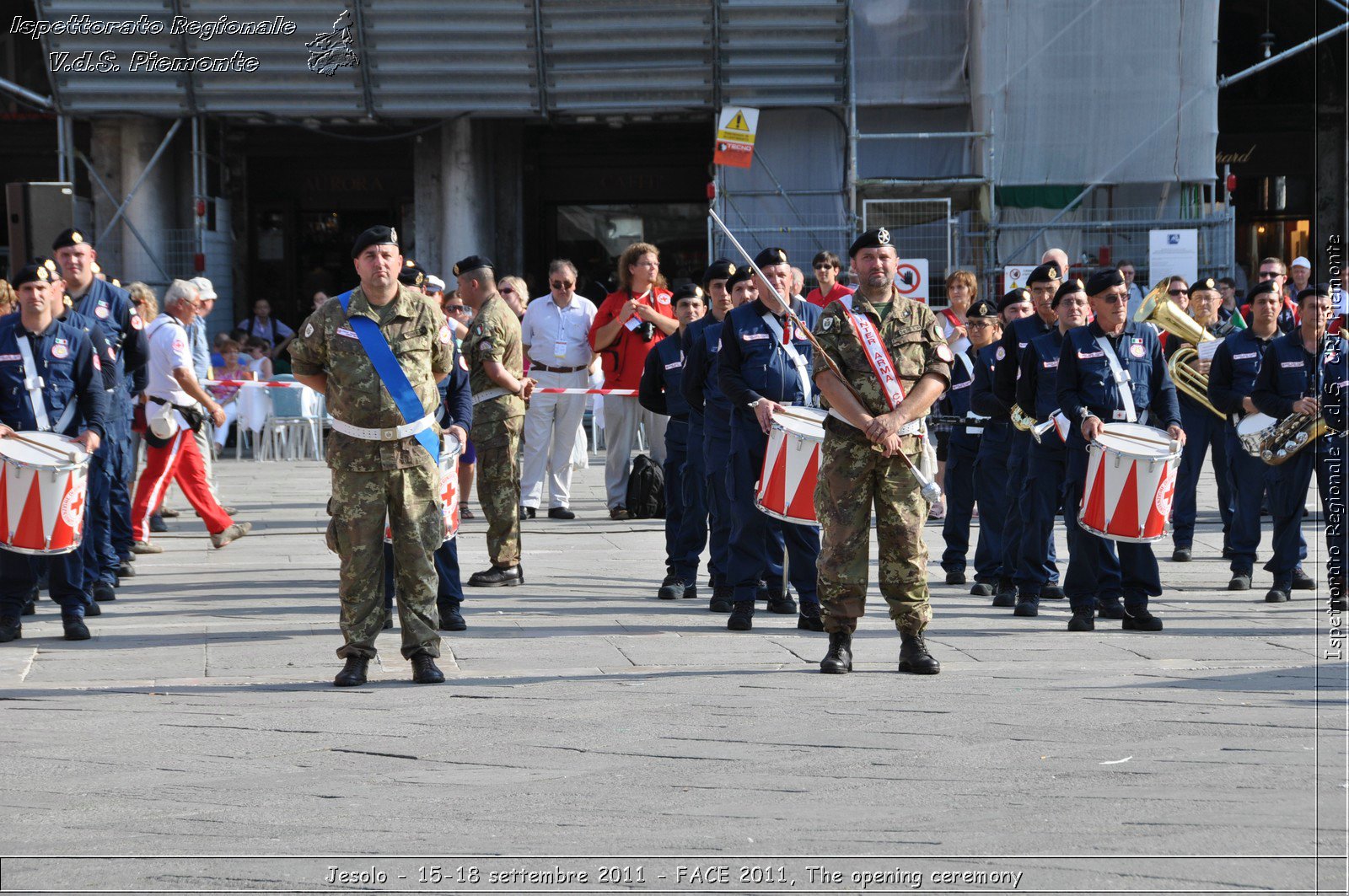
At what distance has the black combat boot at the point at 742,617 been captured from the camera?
28.2 ft

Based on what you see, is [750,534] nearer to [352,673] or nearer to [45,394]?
[352,673]

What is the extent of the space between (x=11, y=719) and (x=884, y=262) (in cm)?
410

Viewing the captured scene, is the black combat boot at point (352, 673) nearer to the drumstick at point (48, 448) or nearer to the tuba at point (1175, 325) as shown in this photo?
the drumstick at point (48, 448)

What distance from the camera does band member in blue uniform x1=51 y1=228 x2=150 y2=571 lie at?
974cm

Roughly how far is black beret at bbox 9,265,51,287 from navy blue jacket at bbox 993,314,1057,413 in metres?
5.22

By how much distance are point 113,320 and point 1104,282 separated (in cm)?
572

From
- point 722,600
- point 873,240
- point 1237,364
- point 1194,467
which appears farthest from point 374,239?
point 1194,467

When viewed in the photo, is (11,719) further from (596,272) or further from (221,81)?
(596,272)

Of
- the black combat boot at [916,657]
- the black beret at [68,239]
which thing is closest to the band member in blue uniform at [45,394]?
the black beret at [68,239]

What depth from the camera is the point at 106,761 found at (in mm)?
5863

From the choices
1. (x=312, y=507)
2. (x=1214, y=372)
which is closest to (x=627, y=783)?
(x=1214, y=372)

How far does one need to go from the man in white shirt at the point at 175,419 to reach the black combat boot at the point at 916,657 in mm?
5350

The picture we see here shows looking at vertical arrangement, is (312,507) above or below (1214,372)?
below

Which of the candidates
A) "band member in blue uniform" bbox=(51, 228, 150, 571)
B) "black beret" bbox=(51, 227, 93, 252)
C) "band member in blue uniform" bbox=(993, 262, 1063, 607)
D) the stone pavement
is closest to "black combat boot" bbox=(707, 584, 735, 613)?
the stone pavement
